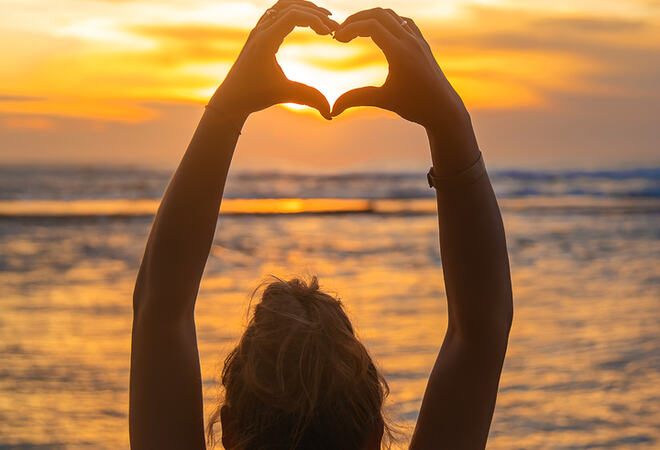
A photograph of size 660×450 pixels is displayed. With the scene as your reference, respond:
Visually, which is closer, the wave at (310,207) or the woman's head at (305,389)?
the woman's head at (305,389)

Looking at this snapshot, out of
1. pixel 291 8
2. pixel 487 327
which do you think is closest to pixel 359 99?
pixel 291 8

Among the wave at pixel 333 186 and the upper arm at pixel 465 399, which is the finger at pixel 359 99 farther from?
the wave at pixel 333 186

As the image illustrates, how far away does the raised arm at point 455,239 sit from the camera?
107 centimetres

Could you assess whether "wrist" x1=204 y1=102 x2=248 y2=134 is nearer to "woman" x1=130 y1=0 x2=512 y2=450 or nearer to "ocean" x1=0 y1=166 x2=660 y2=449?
"woman" x1=130 y1=0 x2=512 y2=450

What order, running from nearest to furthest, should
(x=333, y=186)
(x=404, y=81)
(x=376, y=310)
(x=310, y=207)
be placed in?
(x=404, y=81) < (x=376, y=310) < (x=310, y=207) < (x=333, y=186)

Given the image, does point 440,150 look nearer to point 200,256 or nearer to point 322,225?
point 200,256

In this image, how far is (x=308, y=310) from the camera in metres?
1.17

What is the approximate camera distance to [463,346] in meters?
1.23

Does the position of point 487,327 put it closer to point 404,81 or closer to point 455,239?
point 455,239

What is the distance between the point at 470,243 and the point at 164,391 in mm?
514

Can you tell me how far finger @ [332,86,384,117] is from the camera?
42.3 inches

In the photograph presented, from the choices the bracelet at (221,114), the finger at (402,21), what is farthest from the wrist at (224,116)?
the finger at (402,21)

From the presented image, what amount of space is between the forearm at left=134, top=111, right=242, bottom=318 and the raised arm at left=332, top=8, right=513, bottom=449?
186 mm

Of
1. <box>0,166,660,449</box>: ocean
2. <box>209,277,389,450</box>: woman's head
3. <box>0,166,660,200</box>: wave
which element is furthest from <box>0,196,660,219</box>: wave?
<box>209,277,389,450</box>: woman's head
